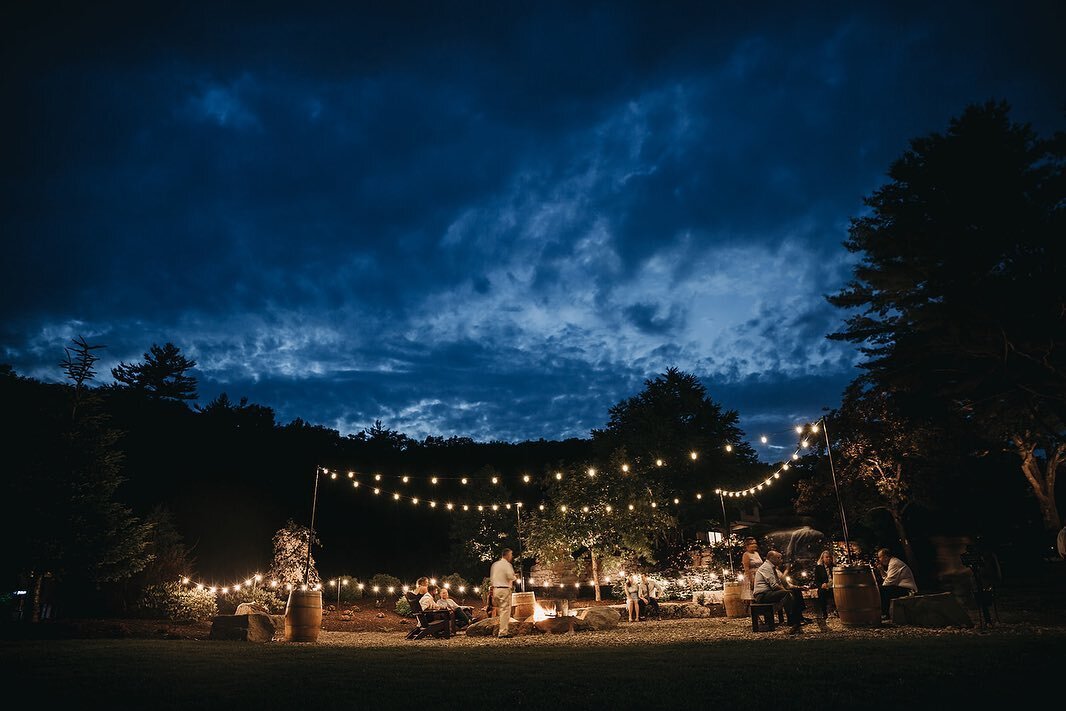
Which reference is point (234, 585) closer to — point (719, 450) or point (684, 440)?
point (684, 440)

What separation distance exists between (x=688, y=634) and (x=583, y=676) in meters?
4.60

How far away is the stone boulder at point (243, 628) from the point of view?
903 centimetres

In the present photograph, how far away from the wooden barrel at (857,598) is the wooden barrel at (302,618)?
744 centimetres

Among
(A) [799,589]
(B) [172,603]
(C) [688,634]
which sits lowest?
(C) [688,634]

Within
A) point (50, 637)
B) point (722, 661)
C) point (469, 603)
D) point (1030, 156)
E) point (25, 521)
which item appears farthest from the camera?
point (469, 603)

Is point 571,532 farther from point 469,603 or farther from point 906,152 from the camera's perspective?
point 906,152

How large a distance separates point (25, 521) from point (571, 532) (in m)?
11.3

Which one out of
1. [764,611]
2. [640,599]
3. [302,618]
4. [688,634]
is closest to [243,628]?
[302,618]

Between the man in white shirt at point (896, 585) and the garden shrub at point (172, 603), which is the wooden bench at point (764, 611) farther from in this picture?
the garden shrub at point (172, 603)

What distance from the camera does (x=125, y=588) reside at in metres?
12.3

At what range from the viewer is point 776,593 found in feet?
27.0

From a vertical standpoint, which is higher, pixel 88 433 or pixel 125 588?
pixel 88 433

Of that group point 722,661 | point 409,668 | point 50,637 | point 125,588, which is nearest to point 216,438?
point 125,588

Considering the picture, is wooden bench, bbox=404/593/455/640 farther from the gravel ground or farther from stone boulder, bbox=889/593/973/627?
stone boulder, bbox=889/593/973/627
